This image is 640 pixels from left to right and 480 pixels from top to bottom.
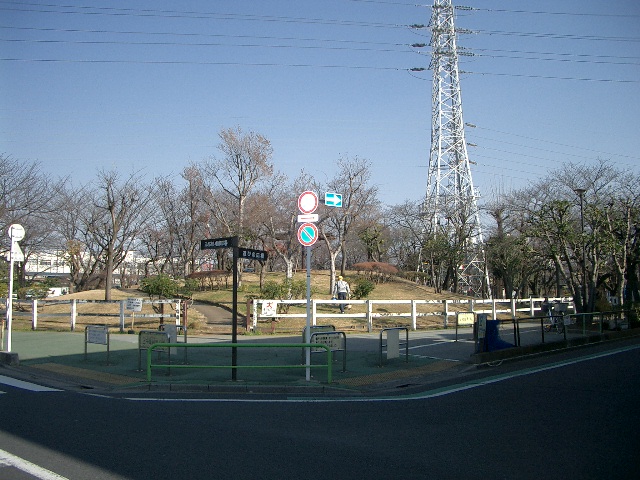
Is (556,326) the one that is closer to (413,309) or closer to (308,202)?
(413,309)

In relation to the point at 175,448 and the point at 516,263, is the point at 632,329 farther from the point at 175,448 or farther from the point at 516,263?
the point at 175,448

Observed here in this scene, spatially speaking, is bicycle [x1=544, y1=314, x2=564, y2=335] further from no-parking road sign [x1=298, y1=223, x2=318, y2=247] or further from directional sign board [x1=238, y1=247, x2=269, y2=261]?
directional sign board [x1=238, y1=247, x2=269, y2=261]

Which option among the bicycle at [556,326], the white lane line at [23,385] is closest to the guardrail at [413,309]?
the bicycle at [556,326]

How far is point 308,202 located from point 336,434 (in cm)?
578

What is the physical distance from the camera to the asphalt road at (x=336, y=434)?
5922 mm

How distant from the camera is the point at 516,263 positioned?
38312 mm

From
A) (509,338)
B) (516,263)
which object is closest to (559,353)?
(509,338)

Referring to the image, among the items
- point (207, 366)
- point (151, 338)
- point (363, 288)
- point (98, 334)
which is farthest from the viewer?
point (363, 288)

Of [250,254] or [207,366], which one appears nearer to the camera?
[207,366]

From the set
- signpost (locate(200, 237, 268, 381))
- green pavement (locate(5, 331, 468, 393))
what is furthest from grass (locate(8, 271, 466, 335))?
signpost (locate(200, 237, 268, 381))

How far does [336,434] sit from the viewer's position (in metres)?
7.41

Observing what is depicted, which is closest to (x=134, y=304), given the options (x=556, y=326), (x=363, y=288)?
(x=363, y=288)

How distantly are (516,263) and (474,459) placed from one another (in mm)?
34039

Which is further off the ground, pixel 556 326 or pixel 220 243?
pixel 220 243
